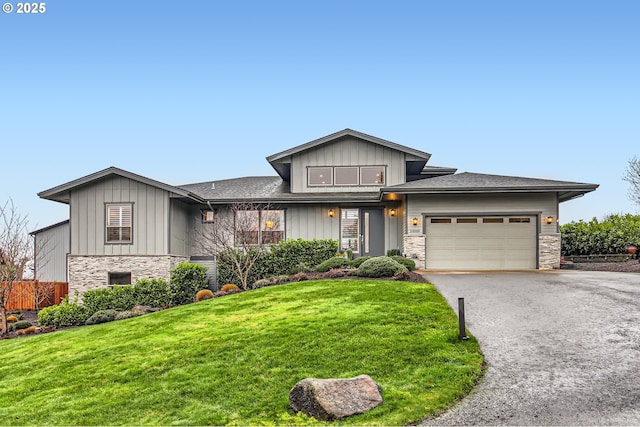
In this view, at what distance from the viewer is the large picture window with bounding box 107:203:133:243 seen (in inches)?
732

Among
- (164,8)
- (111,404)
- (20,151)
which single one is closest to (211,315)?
(111,404)

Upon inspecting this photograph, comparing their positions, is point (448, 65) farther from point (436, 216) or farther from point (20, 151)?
point (20, 151)

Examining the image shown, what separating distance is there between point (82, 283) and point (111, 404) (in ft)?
43.3

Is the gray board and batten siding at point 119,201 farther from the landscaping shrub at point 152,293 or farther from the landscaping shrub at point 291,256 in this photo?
the landscaping shrub at point 291,256

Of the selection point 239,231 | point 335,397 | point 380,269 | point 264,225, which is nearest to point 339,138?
point 264,225

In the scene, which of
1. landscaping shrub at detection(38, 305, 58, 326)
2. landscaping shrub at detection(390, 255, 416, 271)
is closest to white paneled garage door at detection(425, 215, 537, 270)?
landscaping shrub at detection(390, 255, 416, 271)

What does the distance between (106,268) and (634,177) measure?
30.6 m

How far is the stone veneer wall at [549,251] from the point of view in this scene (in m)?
18.3

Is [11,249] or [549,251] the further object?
[549,251]

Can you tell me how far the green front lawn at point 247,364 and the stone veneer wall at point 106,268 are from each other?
20.4ft

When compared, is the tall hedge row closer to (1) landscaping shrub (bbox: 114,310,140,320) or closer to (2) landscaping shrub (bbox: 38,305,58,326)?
(1) landscaping shrub (bbox: 114,310,140,320)

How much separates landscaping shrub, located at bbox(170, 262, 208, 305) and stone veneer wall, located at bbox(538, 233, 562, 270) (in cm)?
1331

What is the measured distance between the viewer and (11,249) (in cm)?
1750

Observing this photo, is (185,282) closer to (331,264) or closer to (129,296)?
(129,296)
